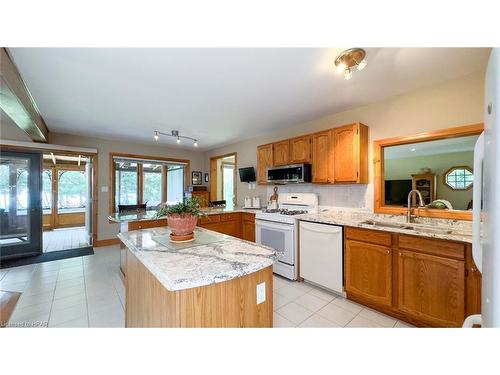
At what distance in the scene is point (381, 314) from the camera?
6.81ft

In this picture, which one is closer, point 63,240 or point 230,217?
point 230,217

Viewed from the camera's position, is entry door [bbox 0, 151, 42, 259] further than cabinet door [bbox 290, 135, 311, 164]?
Yes

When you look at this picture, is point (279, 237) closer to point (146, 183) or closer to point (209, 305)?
point (209, 305)

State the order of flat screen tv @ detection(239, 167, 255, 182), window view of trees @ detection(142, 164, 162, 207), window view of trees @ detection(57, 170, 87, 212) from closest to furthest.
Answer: flat screen tv @ detection(239, 167, 255, 182)
window view of trees @ detection(142, 164, 162, 207)
window view of trees @ detection(57, 170, 87, 212)

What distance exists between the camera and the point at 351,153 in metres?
2.65

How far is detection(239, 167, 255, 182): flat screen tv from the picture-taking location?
4449 mm

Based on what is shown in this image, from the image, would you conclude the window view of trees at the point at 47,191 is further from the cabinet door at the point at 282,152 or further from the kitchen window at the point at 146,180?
the cabinet door at the point at 282,152

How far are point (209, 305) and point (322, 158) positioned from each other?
260cm

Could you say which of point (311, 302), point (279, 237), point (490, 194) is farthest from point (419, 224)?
point (490, 194)

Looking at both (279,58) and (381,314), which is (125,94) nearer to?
(279,58)

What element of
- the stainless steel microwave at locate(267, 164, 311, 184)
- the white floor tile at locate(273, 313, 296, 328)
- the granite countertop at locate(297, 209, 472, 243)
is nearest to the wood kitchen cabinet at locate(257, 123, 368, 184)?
the stainless steel microwave at locate(267, 164, 311, 184)

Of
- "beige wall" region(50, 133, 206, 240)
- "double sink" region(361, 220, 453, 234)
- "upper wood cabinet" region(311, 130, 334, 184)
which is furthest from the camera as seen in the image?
"beige wall" region(50, 133, 206, 240)

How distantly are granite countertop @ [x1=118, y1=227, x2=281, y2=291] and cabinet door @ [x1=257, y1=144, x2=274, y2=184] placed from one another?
2.51 m

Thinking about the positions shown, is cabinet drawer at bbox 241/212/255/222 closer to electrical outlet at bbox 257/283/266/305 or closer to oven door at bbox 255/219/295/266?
oven door at bbox 255/219/295/266
